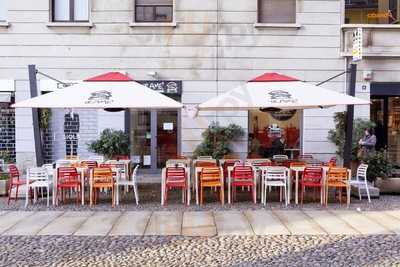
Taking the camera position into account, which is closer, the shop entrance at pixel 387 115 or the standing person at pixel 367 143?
the standing person at pixel 367 143

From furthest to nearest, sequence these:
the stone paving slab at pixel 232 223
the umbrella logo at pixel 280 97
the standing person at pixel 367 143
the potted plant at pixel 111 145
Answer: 1. the potted plant at pixel 111 145
2. the standing person at pixel 367 143
3. the umbrella logo at pixel 280 97
4. the stone paving slab at pixel 232 223

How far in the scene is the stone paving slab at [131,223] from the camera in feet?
27.9

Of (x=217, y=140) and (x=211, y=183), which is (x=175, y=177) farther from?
(x=217, y=140)

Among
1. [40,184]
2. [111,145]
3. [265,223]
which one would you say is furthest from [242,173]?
[111,145]

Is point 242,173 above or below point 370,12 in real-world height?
below

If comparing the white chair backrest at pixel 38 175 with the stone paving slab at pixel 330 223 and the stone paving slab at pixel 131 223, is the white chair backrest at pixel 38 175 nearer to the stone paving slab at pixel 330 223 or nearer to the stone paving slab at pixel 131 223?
the stone paving slab at pixel 131 223

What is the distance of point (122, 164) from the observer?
12.8 m

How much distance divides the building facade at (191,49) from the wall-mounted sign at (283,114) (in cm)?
53

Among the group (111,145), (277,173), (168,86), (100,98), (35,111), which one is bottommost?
(277,173)

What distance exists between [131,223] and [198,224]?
1132 mm

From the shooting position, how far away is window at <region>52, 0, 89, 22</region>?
659 inches

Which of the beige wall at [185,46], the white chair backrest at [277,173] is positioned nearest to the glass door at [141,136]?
the beige wall at [185,46]

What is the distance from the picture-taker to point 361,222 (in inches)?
365

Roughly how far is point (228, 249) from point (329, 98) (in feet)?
15.3
